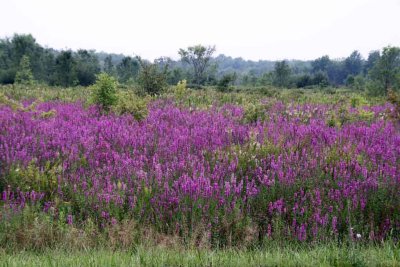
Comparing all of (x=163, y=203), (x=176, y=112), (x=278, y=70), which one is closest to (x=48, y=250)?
(x=163, y=203)

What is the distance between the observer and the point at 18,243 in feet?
14.8

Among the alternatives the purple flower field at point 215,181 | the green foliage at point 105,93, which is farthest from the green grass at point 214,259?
the green foliage at point 105,93

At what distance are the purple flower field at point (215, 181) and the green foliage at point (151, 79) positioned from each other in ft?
32.3

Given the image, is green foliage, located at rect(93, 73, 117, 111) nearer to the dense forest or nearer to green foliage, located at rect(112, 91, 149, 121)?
green foliage, located at rect(112, 91, 149, 121)

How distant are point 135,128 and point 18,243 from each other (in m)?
4.44


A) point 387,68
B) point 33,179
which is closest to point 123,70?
point 387,68

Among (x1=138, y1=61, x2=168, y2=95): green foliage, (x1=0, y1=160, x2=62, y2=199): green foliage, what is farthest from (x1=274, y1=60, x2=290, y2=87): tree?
(x1=0, y1=160, x2=62, y2=199): green foliage

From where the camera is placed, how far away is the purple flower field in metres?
4.86

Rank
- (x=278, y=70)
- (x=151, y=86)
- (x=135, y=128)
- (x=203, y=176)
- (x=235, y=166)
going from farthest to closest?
(x=278, y=70) < (x=151, y=86) < (x=135, y=128) < (x=235, y=166) < (x=203, y=176)

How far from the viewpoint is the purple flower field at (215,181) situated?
486cm

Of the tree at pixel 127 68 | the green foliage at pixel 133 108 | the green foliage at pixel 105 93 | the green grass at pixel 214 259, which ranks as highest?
the tree at pixel 127 68

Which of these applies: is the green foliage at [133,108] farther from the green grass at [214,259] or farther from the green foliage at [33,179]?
the green grass at [214,259]

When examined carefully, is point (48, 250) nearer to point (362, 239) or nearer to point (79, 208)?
point (79, 208)

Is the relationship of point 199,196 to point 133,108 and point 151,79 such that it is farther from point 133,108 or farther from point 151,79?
point 151,79
